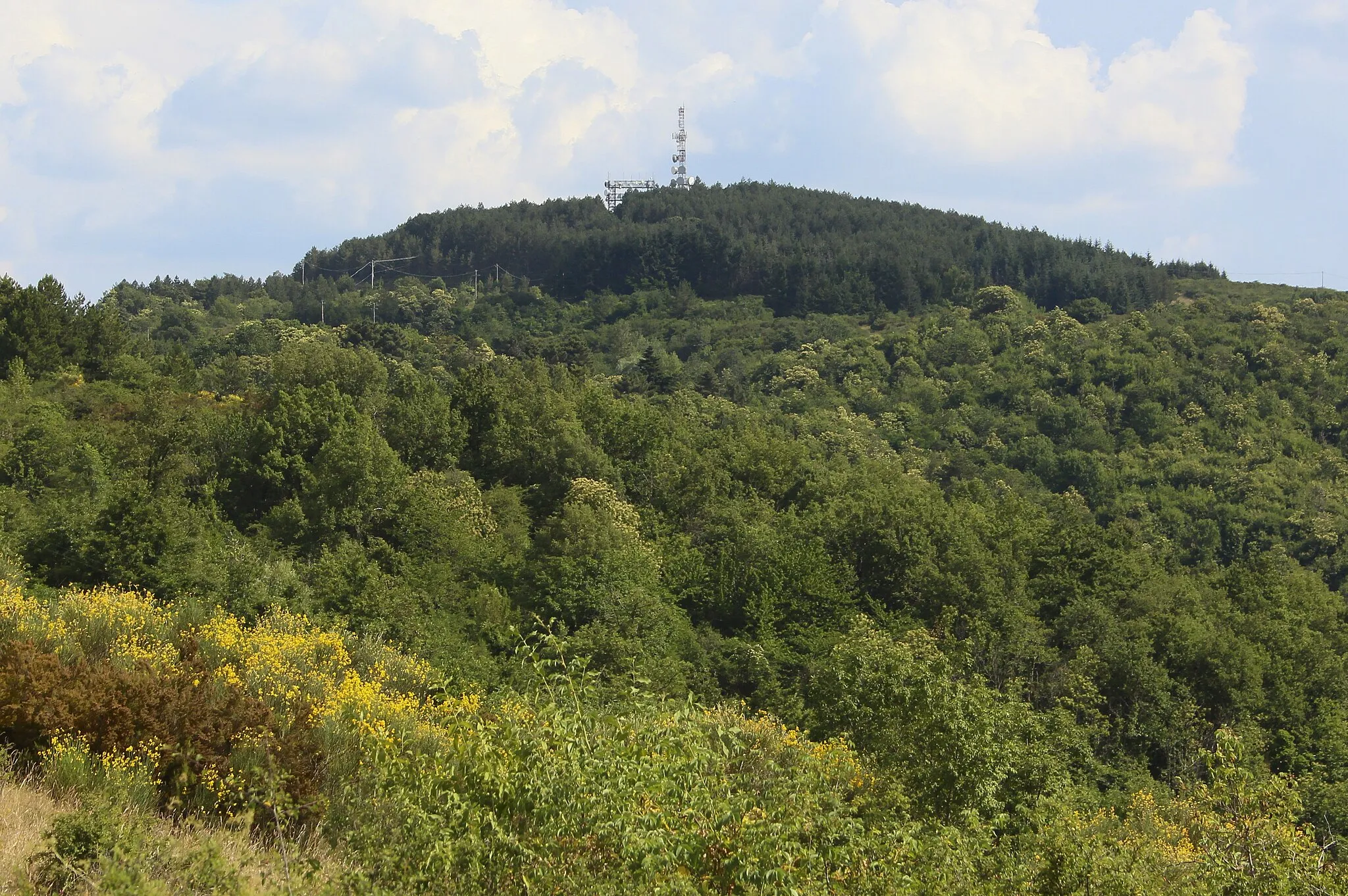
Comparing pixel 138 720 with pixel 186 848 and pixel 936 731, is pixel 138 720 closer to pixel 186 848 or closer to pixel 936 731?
pixel 186 848

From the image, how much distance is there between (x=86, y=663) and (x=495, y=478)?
38989 millimetres

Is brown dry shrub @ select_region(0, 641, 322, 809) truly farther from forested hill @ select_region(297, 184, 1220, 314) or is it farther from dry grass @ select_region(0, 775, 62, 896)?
forested hill @ select_region(297, 184, 1220, 314)

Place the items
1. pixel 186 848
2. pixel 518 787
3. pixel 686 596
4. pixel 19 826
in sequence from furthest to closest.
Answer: pixel 686 596, pixel 19 826, pixel 186 848, pixel 518 787

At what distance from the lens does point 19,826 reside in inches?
450

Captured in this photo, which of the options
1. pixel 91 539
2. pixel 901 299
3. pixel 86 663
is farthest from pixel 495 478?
pixel 901 299

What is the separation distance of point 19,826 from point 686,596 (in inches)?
1457

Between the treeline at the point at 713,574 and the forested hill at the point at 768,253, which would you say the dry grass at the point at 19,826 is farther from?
the forested hill at the point at 768,253

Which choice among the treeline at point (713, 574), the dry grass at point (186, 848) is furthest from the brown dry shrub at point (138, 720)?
the dry grass at point (186, 848)

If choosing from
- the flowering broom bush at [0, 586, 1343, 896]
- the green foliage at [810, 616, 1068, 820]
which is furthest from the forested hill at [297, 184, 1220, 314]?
the flowering broom bush at [0, 586, 1343, 896]

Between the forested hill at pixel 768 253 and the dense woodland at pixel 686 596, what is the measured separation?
606cm

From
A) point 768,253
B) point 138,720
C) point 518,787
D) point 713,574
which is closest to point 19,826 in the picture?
point 138,720

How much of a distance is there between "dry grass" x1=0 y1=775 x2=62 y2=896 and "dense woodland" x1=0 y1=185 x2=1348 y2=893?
0.73 feet

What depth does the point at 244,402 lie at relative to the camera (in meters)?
53.4

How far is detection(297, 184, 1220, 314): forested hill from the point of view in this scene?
142 metres
